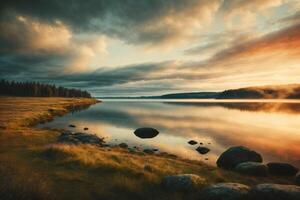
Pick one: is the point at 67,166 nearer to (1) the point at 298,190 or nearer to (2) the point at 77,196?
(2) the point at 77,196

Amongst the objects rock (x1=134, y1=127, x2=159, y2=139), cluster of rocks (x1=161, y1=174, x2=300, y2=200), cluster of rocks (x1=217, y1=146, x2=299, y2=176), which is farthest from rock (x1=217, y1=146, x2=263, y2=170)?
rock (x1=134, y1=127, x2=159, y2=139)

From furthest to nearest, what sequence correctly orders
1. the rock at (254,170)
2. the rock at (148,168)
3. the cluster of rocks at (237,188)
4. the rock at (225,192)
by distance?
the rock at (254,170) → the rock at (148,168) → the rock at (225,192) → the cluster of rocks at (237,188)

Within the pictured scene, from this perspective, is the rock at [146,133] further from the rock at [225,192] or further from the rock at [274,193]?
the rock at [274,193]

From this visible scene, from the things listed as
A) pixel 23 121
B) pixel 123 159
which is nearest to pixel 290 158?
pixel 123 159

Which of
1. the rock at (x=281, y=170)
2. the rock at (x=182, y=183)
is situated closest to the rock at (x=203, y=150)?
the rock at (x=281, y=170)

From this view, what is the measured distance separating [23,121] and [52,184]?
39100mm

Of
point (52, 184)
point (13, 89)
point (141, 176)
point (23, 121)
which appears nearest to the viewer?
point (52, 184)

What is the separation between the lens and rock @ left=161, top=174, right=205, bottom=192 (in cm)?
1308

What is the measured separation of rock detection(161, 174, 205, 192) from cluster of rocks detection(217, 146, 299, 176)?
25.6 feet

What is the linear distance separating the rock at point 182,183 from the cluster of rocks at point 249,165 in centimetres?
779

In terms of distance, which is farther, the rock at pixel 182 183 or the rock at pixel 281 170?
the rock at pixel 281 170

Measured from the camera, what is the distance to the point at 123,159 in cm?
1856

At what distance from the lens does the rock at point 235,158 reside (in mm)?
22047

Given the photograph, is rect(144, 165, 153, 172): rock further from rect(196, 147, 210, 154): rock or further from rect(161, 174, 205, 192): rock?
rect(196, 147, 210, 154): rock
